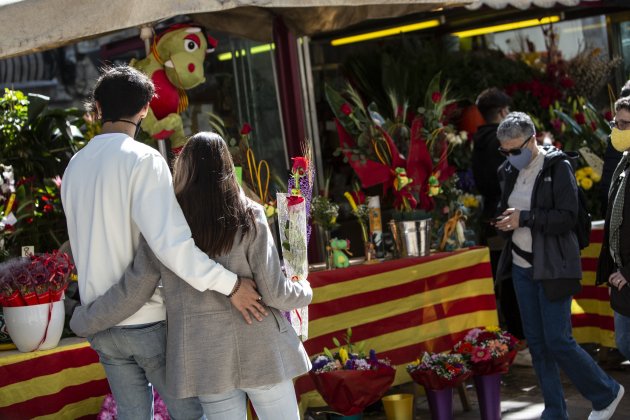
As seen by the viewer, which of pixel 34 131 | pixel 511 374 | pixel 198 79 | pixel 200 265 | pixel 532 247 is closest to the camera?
pixel 200 265

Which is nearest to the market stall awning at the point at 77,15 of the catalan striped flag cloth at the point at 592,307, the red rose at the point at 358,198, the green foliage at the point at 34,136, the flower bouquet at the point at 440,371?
the green foliage at the point at 34,136

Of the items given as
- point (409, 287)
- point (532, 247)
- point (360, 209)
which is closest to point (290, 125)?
point (360, 209)

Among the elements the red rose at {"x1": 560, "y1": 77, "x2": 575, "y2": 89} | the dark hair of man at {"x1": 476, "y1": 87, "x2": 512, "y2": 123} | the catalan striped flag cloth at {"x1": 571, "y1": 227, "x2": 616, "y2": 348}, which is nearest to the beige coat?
the catalan striped flag cloth at {"x1": 571, "y1": 227, "x2": 616, "y2": 348}

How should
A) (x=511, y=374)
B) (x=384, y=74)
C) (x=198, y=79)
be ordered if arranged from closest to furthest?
(x=198, y=79) → (x=511, y=374) → (x=384, y=74)

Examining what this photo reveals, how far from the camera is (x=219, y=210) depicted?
Answer: 3.45m

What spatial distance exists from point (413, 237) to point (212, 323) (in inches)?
101

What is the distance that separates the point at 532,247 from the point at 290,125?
181cm

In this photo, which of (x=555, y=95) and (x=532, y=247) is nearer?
(x=532, y=247)

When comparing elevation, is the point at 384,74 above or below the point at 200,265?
above

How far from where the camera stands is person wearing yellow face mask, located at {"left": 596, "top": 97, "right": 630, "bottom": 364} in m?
4.80

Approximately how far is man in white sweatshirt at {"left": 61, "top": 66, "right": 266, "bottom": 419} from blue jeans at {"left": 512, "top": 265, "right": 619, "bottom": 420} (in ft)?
6.87

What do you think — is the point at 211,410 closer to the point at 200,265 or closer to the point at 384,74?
the point at 200,265

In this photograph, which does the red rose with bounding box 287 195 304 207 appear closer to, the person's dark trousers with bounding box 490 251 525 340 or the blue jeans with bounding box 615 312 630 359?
the blue jeans with bounding box 615 312 630 359

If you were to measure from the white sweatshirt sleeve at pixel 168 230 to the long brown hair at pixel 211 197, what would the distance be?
7 centimetres
